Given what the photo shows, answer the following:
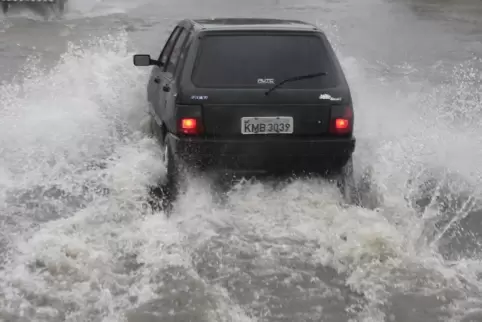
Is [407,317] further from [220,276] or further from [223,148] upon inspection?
[223,148]

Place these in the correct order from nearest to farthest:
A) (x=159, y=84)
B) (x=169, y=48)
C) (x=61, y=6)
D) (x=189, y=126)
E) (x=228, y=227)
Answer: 1. (x=228, y=227)
2. (x=189, y=126)
3. (x=159, y=84)
4. (x=169, y=48)
5. (x=61, y=6)

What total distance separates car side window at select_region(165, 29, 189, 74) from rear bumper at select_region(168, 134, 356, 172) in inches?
41.0

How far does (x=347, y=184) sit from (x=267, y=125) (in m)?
1.06

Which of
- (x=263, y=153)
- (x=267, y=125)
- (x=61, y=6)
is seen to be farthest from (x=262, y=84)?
(x=61, y=6)

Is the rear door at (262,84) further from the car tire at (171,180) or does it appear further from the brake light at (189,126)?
the car tire at (171,180)

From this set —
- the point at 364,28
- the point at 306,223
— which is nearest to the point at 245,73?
the point at 306,223

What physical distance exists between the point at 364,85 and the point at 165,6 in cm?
2200

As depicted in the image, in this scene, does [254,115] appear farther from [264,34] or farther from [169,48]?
[169,48]

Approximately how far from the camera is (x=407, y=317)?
410cm

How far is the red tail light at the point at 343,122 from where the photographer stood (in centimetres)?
571

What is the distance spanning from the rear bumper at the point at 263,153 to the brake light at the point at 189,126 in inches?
3.0

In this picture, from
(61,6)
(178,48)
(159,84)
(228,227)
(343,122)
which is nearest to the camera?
(228,227)

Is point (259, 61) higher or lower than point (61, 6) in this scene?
higher

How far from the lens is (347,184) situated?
6051 mm
